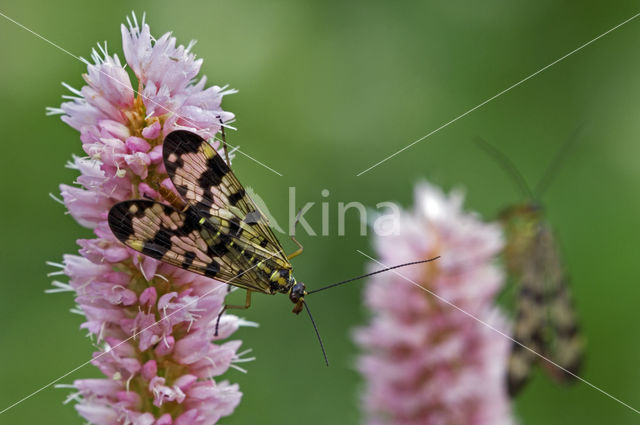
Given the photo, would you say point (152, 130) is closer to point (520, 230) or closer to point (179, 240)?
point (179, 240)

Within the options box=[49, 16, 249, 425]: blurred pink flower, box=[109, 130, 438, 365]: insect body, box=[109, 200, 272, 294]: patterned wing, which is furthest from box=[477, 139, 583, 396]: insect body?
box=[49, 16, 249, 425]: blurred pink flower

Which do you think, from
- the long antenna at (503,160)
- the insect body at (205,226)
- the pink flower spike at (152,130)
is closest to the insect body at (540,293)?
the long antenna at (503,160)

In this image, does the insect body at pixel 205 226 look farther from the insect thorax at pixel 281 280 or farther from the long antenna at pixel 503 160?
the long antenna at pixel 503 160

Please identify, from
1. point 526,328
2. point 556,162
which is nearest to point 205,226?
point 526,328

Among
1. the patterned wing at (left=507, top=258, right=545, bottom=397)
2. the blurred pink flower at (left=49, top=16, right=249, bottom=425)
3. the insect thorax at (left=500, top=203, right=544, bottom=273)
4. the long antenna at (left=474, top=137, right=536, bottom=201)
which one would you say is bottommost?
the blurred pink flower at (left=49, top=16, right=249, bottom=425)

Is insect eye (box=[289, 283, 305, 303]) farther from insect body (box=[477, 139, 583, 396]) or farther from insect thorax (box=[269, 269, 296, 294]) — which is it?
insect body (box=[477, 139, 583, 396])

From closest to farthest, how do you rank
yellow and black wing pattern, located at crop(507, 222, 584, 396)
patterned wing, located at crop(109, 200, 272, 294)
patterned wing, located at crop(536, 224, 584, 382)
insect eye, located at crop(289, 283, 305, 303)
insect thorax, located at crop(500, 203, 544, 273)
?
patterned wing, located at crop(109, 200, 272, 294) < insect eye, located at crop(289, 283, 305, 303) < yellow and black wing pattern, located at crop(507, 222, 584, 396) < patterned wing, located at crop(536, 224, 584, 382) < insect thorax, located at crop(500, 203, 544, 273)
